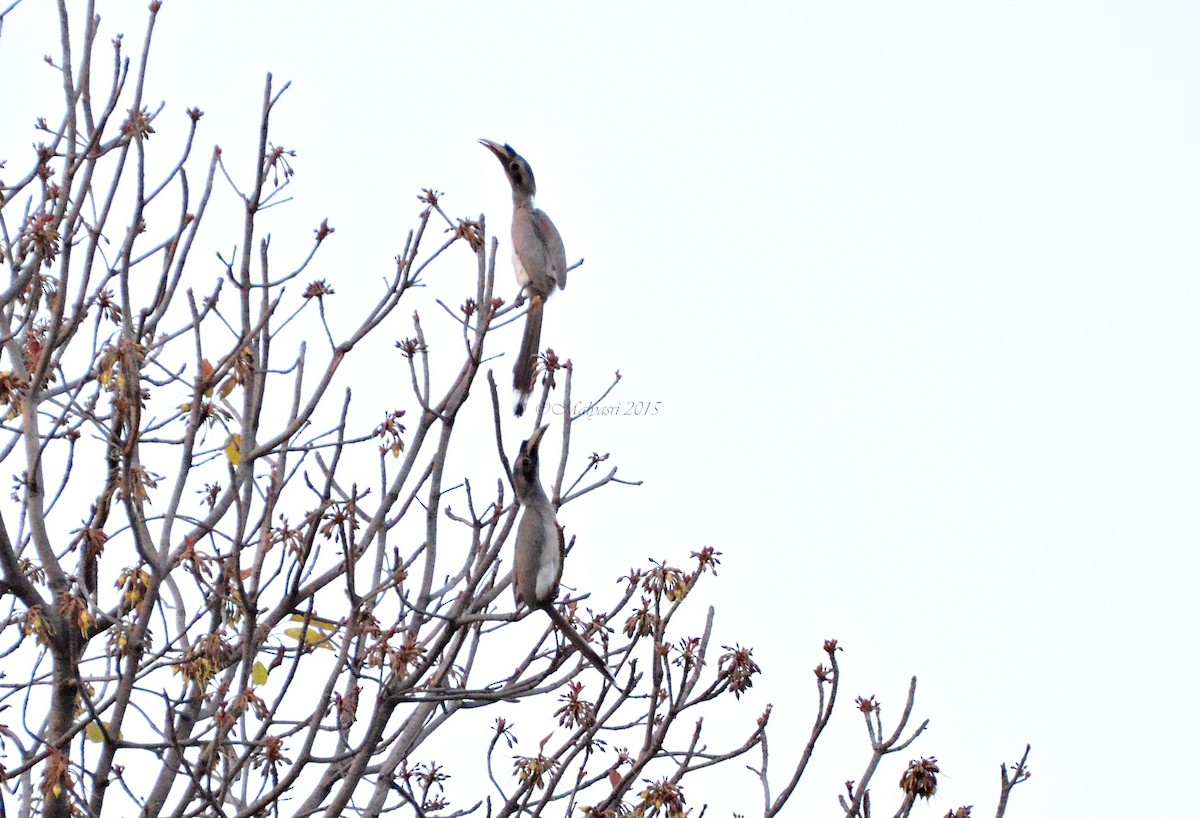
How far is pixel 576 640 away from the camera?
4.79 metres

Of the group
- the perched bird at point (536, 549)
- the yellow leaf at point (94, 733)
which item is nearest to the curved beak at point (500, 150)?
the perched bird at point (536, 549)

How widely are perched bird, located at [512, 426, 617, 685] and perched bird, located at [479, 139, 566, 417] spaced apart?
4.21 ft

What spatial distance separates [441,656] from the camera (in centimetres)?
489

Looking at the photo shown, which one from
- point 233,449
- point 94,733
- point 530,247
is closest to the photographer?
point 94,733

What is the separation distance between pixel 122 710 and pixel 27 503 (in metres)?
1.16

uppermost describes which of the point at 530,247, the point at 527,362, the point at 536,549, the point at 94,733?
the point at 530,247

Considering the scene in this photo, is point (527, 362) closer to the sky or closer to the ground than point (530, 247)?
closer to the ground

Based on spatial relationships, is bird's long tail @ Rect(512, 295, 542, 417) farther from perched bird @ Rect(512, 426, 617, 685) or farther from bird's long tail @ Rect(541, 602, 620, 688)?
bird's long tail @ Rect(541, 602, 620, 688)

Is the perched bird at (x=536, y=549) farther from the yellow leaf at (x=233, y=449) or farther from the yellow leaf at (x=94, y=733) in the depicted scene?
the yellow leaf at (x=94, y=733)

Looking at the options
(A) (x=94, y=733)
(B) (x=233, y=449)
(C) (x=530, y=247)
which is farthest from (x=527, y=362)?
(A) (x=94, y=733)

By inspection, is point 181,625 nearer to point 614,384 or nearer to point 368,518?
point 368,518

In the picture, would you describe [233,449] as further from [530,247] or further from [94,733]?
[530,247]

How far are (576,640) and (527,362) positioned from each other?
2428 mm

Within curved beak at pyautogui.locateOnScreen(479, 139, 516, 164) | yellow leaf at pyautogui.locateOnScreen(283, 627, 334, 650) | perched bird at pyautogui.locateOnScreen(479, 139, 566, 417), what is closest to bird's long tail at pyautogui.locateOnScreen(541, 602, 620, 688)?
yellow leaf at pyautogui.locateOnScreen(283, 627, 334, 650)
